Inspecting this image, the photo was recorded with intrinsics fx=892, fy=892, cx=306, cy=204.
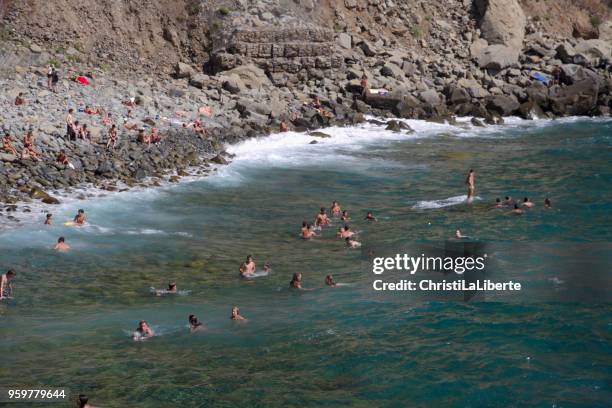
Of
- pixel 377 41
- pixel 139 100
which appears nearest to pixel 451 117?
pixel 377 41

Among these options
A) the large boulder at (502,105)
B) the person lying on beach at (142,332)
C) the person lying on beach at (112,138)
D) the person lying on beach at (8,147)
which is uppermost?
the large boulder at (502,105)

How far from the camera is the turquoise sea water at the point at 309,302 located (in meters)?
16.7

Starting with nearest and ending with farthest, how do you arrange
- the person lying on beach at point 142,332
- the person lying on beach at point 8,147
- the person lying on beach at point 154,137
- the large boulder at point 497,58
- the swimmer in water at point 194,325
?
the person lying on beach at point 142,332 → the swimmer in water at point 194,325 → the person lying on beach at point 8,147 → the person lying on beach at point 154,137 → the large boulder at point 497,58

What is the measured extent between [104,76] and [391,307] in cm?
2733

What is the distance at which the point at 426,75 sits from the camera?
53.3 metres

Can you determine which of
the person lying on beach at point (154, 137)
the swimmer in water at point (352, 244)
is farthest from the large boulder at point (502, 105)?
the swimmer in water at point (352, 244)

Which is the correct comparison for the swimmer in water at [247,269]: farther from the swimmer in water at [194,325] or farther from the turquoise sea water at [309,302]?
the swimmer in water at [194,325]

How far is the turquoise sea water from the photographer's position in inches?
656
